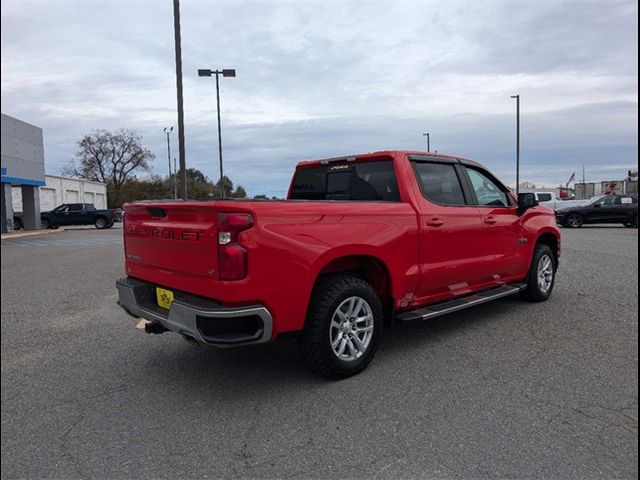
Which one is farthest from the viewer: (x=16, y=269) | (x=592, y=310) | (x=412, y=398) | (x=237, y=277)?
(x=592, y=310)

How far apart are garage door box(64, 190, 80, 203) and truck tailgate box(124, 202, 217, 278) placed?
43.7m

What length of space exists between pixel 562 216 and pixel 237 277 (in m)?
22.3

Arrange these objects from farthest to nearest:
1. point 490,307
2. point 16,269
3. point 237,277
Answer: point 490,307 < point 237,277 < point 16,269

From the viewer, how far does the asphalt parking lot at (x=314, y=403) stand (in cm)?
257

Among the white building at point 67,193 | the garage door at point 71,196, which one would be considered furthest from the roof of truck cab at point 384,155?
the garage door at point 71,196

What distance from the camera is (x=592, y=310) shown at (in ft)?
18.9

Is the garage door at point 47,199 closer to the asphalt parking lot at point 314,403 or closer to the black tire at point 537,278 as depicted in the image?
the asphalt parking lot at point 314,403

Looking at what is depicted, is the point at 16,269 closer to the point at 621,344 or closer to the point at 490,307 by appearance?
the point at 621,344

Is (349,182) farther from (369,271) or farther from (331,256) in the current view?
(331,256)

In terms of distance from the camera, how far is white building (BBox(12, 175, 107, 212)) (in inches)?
1533

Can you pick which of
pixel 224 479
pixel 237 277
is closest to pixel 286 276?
pixel 237 277

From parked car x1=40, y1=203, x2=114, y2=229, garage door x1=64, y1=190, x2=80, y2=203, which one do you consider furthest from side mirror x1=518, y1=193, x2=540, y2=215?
garage door x1=64, y1=190, x2=80, y2=203

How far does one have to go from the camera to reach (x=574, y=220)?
72.1 ft

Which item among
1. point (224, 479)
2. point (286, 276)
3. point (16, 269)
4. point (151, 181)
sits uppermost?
point (151, 181)
